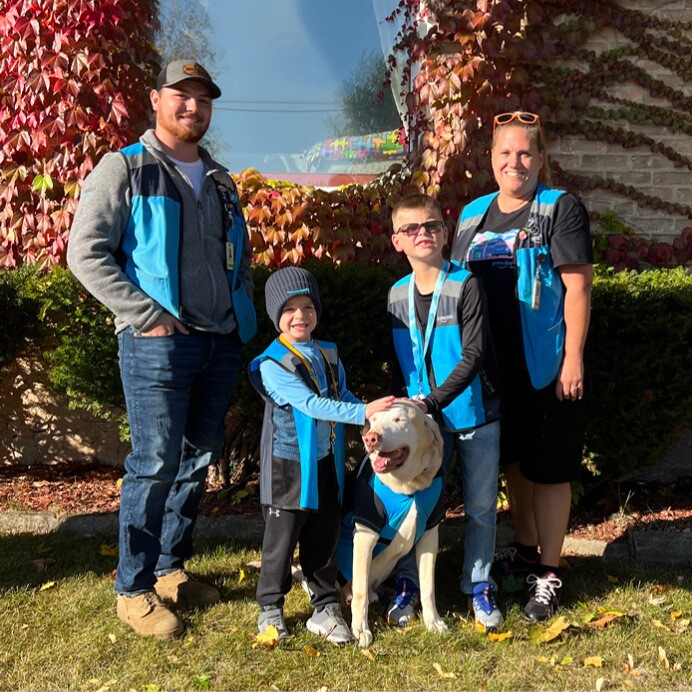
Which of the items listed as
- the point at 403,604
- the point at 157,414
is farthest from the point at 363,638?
the point at 157,414

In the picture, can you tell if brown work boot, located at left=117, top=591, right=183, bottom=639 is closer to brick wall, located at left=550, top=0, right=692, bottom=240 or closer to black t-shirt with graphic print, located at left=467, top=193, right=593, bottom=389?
black t-shirt with graphic print, located at left=467, top=193, right=593, bottom=389

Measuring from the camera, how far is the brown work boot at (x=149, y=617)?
343 centimetres


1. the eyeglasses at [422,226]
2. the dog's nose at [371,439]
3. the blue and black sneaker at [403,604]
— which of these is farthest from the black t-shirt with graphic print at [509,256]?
the blue and black sneaker at [403,604]

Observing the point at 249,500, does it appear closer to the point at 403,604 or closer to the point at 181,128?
the point at 403,604

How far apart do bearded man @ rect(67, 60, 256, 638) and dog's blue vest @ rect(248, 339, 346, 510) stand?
32cm

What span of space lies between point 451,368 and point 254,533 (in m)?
1.97

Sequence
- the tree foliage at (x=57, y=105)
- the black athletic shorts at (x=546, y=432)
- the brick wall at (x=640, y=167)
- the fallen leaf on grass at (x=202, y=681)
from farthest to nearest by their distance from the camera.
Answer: the brick wall at (x=640, y=167) → the tree foliage at (x=57, y=105) → the black athletic shorts at (x=546, y=432) → the fallen leaf on grass at (x=202, y=681)

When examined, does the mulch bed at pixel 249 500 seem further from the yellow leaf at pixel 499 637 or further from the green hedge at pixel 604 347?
the yellow leaf at pixel 499 637

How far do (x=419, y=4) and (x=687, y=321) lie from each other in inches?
124

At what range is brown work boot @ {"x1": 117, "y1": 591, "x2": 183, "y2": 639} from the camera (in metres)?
3.43

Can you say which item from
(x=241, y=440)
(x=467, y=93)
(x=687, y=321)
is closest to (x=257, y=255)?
(x=241, y=440)

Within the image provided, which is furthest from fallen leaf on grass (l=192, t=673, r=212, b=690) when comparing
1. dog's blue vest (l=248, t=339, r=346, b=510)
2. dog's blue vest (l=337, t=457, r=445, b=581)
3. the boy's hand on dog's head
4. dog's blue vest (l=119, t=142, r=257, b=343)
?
dog's blue vest (l=119, t=142, r=257, b=343)

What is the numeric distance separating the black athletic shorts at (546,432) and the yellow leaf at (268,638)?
53.9 inches

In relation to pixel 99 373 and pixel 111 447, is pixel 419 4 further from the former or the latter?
pixel 111 447
